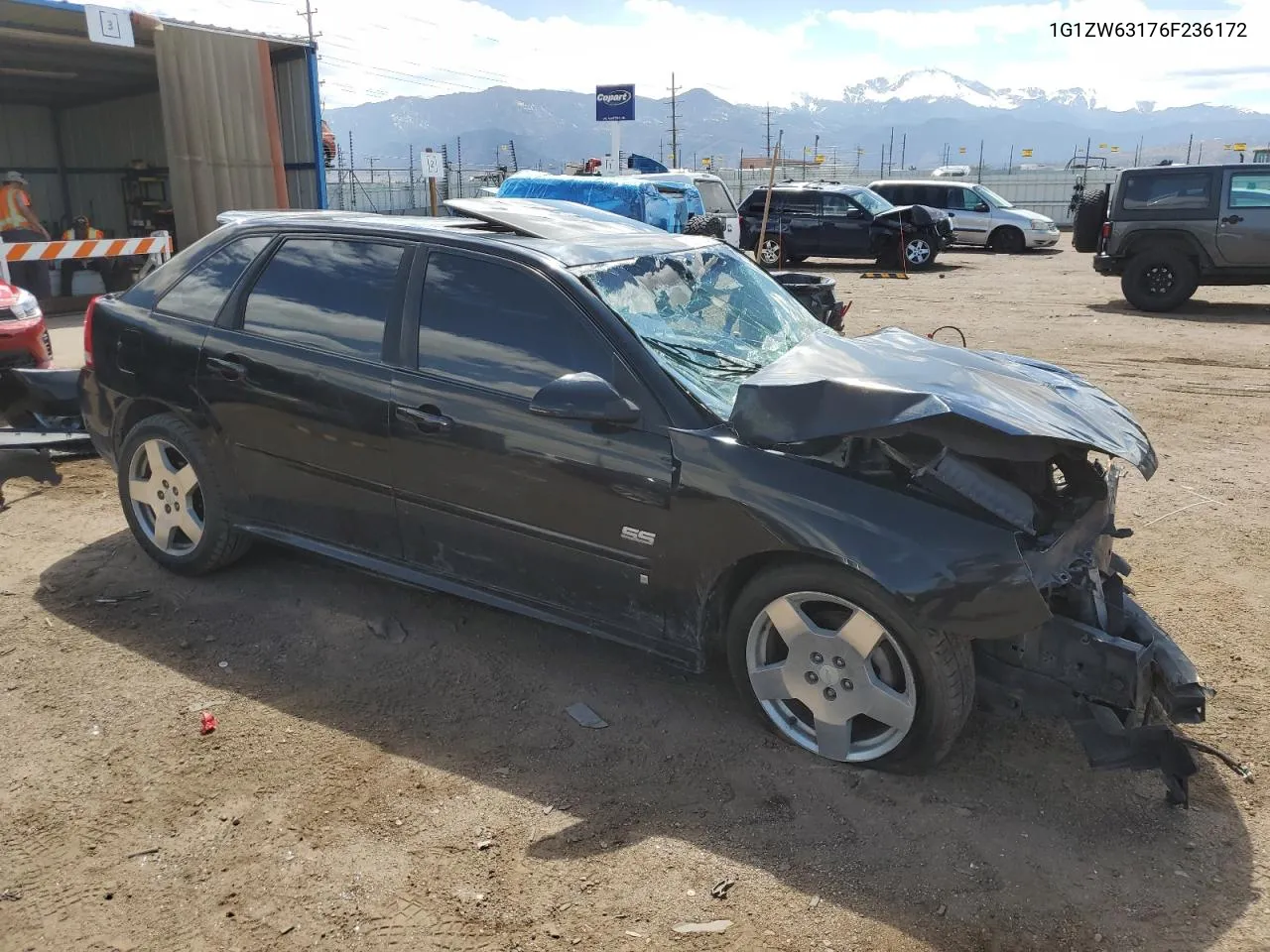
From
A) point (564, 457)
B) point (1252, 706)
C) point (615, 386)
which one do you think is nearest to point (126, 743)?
point (564, 457)

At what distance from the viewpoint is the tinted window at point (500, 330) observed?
10.8 ft

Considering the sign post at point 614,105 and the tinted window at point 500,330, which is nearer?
the tinted window at point 500,330

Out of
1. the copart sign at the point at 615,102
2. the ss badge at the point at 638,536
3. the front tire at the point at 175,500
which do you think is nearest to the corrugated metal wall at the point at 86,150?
the copart sign at the point at 615,102

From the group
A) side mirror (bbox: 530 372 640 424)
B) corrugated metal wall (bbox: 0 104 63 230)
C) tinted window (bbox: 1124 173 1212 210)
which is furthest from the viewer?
corrugated metal wall (bbox: 0 104 63 230)

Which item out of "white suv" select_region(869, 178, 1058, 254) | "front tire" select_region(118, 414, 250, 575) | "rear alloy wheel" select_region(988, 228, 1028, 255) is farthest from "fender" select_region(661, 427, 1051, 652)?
"rear alloy wheel" select_region(988, 228, 1028, 255)

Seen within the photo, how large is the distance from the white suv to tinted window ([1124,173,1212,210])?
10818mm

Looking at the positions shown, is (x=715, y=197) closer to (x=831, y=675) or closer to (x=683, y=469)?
(x=683, y=469)

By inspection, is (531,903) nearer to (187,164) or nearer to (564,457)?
(564,457)

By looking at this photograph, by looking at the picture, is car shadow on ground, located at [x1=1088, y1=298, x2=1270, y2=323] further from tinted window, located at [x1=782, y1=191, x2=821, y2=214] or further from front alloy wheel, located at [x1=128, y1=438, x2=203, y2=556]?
front alloy wheel, located at [x1=128, y1=438, x2=203, y2=556]

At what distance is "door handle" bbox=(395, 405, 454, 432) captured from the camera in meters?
3.44

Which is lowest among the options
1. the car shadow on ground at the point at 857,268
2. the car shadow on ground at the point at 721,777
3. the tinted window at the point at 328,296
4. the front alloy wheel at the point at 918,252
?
the car shadow on ground at the point at 721,777

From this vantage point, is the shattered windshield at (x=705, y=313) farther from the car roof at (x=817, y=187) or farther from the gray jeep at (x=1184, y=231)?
the car roof at (x=817, y=187)

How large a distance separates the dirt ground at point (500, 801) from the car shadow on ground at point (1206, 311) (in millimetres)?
9448

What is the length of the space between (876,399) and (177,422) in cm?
301
